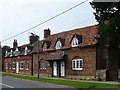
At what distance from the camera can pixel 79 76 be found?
4119 cm

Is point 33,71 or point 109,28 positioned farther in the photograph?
point 33,71

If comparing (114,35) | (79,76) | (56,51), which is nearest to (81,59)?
(79,76)

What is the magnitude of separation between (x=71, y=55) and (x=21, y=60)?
74.8 feet

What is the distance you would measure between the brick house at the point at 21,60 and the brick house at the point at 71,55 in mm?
7257

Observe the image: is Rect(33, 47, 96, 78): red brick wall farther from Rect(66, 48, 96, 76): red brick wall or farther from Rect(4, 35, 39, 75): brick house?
Rect(4, 35, 39, 75): brick house

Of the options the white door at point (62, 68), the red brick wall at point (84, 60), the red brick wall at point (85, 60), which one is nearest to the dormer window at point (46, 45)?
the white door at point (62, 68)

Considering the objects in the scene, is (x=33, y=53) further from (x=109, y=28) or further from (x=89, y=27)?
(x=109, y=28)

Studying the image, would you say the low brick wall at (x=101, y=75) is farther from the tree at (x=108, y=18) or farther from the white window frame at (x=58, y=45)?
the white window frame at (x=58, y=45)

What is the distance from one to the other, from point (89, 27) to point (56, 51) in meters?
6.90

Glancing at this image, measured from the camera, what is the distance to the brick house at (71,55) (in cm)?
3966

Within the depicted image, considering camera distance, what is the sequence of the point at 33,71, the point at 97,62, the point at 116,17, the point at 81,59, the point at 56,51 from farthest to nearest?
the point at 33,71 < the point at 56,51 < the point at 81,59 < the point at 97,62 < the point at 116,17

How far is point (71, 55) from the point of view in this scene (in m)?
43.2

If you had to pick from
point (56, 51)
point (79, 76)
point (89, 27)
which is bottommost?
point (79, 76)

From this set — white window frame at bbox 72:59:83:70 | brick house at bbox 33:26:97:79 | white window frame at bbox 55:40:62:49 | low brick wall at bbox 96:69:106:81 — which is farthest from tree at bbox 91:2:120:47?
white window frame at bbox 55:40:62:49
